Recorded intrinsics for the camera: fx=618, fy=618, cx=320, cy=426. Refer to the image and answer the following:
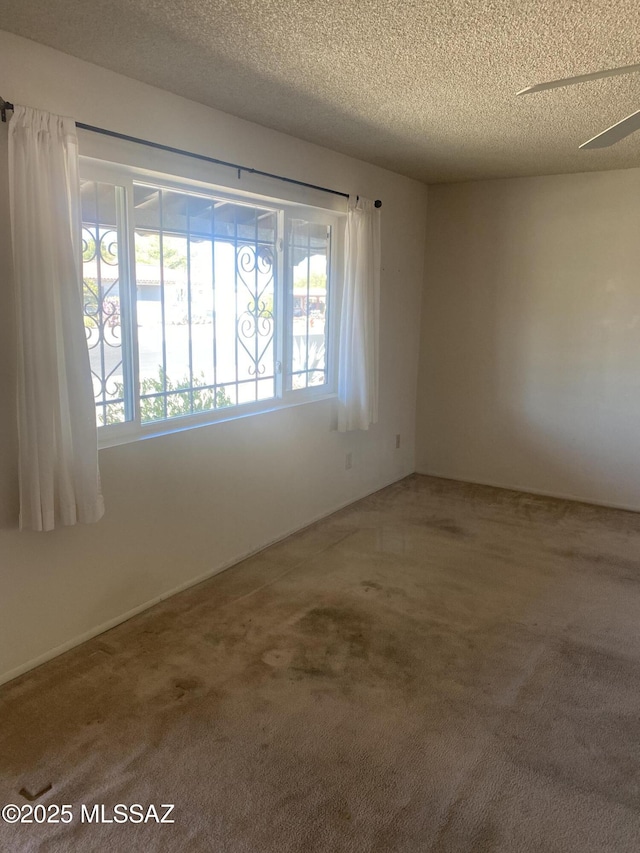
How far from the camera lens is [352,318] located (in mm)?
4105

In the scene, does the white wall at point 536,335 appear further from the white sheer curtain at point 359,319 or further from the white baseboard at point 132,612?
the white baseboard at point 132,612

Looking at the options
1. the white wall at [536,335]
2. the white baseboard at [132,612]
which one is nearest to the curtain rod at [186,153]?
the white wall at [536,335]

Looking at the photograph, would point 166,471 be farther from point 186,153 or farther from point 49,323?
point 186,153

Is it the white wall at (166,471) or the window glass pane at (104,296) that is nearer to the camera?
the white wall at (166,471)

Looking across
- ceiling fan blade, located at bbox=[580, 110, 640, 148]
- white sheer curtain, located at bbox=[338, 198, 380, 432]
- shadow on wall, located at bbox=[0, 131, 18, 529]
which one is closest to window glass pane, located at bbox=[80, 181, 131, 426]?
shadow on wall, located at bbox=[0, 131, 18, 529]

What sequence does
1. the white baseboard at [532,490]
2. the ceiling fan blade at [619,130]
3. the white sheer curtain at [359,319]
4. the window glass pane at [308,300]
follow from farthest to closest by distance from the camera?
1. the white baseboard at [532,490]
2. the white sheer curtain at [359,319]
3. the window glass pane at [308,300]
4. the ceiling fan blade at [619,130]

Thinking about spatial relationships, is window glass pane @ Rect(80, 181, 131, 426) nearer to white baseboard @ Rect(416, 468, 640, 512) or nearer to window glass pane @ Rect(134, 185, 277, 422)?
window glass pane @ Rect(134, 185, 277, 422)

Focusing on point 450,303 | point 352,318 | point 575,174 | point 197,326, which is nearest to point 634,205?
point 575,174

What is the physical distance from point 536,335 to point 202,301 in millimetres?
2800

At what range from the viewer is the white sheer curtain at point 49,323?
2258 millimetres

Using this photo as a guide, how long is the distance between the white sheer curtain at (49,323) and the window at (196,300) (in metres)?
0.28

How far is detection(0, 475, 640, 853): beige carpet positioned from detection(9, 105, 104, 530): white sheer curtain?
0.78 meters

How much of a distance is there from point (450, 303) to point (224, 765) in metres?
4.05

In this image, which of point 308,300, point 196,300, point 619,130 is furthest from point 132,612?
point 619,130
